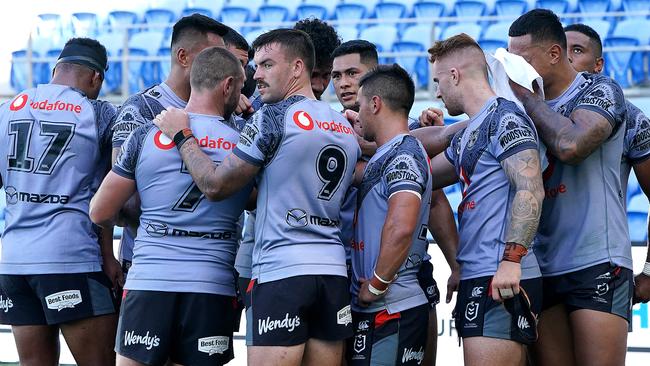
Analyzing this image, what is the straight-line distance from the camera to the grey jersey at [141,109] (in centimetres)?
509

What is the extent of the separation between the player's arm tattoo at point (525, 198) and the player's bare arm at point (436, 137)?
2.86 feet

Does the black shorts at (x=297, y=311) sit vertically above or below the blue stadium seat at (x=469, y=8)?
below

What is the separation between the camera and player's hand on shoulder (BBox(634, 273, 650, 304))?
18.0 feet

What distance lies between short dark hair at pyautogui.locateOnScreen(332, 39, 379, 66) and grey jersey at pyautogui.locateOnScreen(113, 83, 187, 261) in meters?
1.12

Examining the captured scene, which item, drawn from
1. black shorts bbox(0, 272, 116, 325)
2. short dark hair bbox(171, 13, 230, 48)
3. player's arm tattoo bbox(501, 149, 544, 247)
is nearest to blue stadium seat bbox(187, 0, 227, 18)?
short dark hair bbox(171, 13, 230, 48)

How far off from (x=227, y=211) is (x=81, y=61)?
146 cm

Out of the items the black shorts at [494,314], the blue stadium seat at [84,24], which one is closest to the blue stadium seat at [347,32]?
the blue stadium seat at [84,24]

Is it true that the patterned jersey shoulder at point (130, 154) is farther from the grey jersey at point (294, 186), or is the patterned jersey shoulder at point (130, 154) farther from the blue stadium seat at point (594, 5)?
the blue stadium seat at point (594, 5)

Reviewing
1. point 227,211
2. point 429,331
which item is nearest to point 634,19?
point 429,331

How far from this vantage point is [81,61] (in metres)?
5.58

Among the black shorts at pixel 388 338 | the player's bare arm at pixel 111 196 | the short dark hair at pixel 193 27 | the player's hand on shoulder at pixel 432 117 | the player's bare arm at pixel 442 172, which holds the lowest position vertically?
the black shorts at pixel 388 338

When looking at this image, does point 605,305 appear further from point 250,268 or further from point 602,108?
point 250,268

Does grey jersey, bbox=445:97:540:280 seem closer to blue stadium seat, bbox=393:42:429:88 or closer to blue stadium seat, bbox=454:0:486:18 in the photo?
blue stadium seat, bbox=393:42:429:88

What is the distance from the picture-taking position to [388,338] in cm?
473
